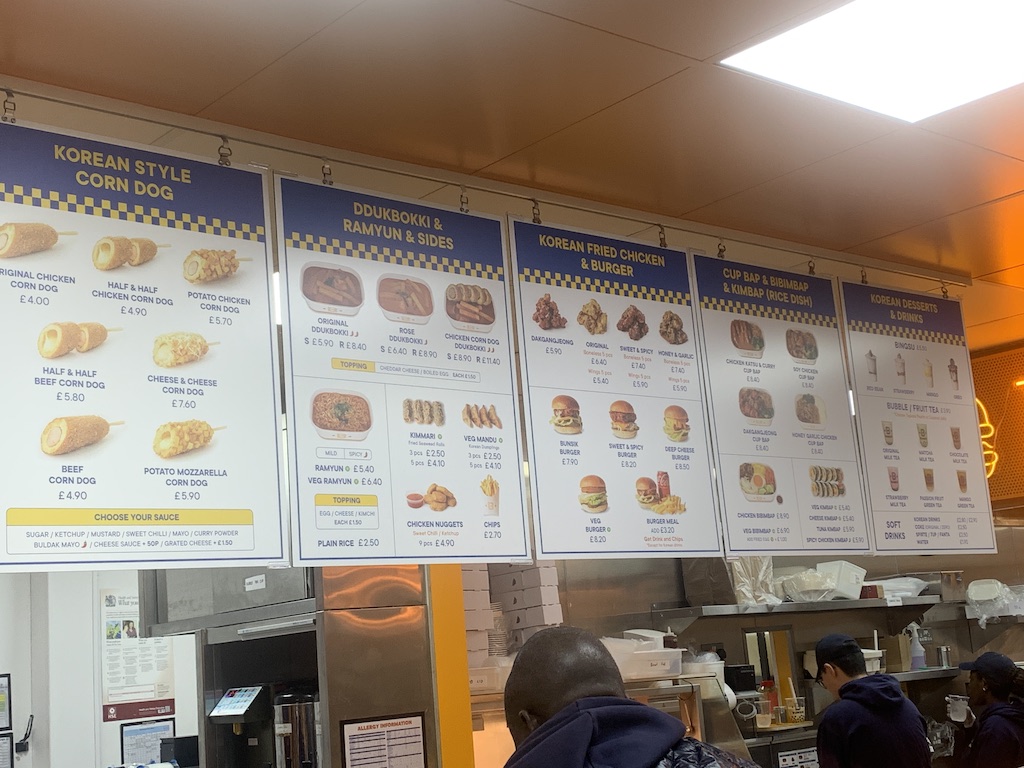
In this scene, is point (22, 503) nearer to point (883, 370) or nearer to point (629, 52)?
point (629, 52)

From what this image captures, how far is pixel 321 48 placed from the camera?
106 inches

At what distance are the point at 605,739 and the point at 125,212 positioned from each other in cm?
177

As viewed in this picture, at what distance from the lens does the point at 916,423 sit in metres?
4.59

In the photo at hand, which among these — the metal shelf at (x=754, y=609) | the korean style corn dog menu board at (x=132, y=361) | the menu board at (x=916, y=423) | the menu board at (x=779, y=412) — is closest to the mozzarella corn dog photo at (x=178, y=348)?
the korean style corn dog menu board at (x=132, y=361)

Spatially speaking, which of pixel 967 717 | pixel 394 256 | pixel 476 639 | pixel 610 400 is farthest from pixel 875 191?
pixel 967 717

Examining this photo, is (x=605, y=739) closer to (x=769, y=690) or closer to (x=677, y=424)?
(x=677, y=424)

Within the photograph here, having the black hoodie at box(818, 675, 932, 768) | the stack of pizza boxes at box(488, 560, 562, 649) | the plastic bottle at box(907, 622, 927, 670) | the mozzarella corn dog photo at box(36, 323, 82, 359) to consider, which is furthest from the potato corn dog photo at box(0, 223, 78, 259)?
the plastic bottle at box(907, 622, 927, 670)

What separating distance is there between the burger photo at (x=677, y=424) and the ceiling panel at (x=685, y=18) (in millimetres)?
1327

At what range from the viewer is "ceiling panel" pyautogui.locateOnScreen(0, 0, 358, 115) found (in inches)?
97.3

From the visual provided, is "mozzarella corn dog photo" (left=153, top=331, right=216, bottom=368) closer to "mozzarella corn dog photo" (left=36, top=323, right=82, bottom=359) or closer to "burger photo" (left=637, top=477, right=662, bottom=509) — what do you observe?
"mozzarella corn dog photo" (left=36, top=323, right=82, bottom=359)

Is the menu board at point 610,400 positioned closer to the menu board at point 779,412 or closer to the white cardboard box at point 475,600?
the menu board at point 779,412

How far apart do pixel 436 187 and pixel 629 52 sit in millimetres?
956

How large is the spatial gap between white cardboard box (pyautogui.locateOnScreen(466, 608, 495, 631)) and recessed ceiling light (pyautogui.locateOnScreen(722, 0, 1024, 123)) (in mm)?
2495

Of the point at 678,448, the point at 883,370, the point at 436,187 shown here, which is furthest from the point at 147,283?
the point at 883,370
